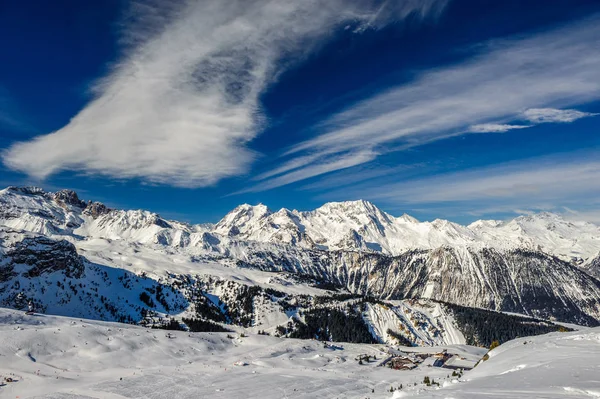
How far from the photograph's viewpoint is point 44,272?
183 meters

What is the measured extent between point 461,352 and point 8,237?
689 feet

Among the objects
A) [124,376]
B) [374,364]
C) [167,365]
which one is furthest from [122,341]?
[374,364]

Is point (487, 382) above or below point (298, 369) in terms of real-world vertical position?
above

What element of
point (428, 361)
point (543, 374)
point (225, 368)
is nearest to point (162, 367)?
point (225, 368)

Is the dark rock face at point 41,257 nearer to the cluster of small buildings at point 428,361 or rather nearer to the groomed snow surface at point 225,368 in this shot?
the groomed snow surface at point 225,368

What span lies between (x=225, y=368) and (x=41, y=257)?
160 meters

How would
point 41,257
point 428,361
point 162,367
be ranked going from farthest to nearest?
point 41,257 → point 428,361 → point 162,367

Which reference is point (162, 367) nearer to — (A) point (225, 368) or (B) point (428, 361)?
(A) point (225, 368)

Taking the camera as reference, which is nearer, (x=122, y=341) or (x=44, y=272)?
(x=122, y=341)

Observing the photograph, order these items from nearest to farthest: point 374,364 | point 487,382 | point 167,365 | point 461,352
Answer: point 487,382, point 167,365, point 374,364, point 461,352

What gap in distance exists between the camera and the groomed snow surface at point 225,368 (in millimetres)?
25173

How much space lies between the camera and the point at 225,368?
74688 mm

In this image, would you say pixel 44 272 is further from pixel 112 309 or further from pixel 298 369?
pixel 298 369

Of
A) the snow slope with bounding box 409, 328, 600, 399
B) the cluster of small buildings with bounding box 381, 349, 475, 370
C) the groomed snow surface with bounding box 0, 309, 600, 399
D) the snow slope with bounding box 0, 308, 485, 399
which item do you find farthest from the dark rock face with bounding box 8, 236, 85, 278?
the snow slope with bounding box 409, 328, 600, 399
